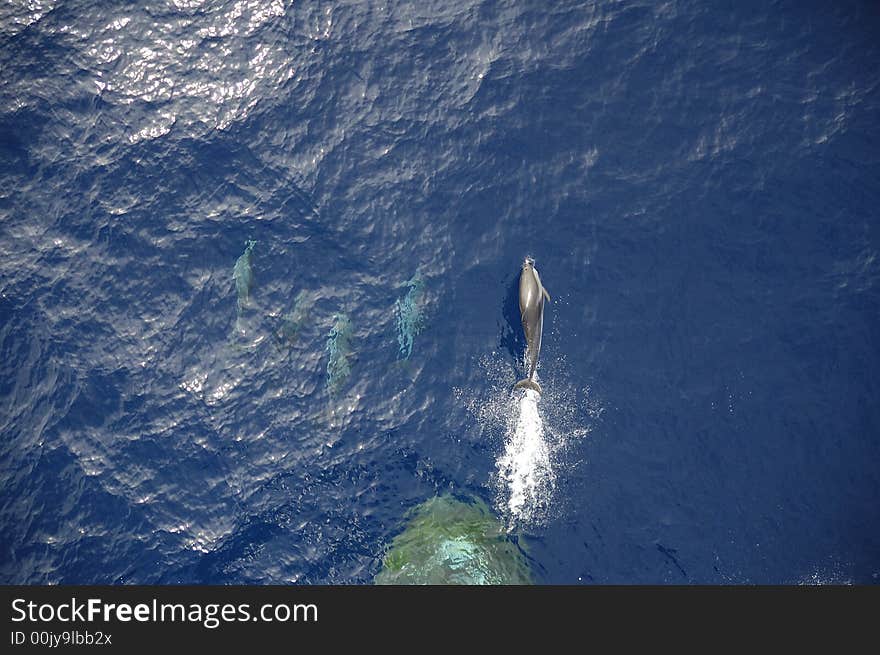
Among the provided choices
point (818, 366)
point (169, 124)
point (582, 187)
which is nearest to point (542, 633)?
point (818, 366)

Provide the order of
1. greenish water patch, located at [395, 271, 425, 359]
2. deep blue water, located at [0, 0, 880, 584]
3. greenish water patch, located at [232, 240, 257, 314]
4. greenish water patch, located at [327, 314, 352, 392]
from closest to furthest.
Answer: deep blue water, located at [0, 0, 880, 584] → greenish water patch, located at [327, 314, 352, 392] → greenish water patch, located at [395, 271, 425, 359] → greenish water patch, located at [232, 240, 257, 314]

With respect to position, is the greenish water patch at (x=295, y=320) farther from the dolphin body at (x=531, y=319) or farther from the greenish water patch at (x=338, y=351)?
the dolphin body at (x=531, y=319)

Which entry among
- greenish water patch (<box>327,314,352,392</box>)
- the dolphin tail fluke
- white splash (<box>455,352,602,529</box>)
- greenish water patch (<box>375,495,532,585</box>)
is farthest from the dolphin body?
greenish water patch (<box>327,314,352,392</box>)

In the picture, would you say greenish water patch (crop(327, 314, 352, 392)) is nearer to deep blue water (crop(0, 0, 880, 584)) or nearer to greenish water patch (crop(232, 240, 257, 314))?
deep blue water (crop(0, 0, 880, 584))

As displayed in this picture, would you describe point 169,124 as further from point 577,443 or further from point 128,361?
point 577,443

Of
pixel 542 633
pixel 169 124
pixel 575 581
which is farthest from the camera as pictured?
pixel 169 124
